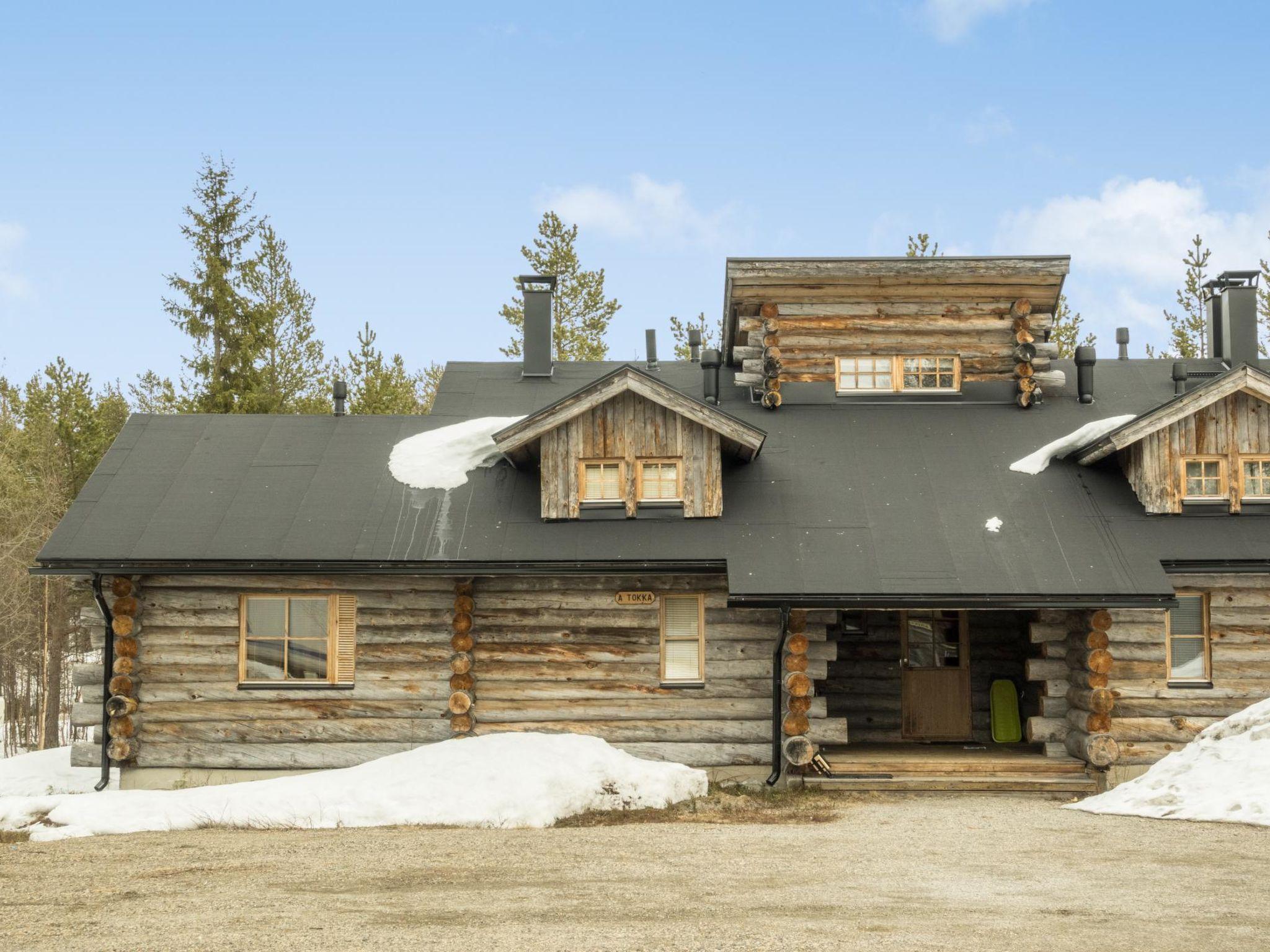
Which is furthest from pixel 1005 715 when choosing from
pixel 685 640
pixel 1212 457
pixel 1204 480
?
pixel 685 640

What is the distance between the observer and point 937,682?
17.5 metres

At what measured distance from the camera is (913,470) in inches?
680

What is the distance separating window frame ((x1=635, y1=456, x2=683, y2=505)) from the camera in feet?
52.9

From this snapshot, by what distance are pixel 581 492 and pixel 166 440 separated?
6.84 m

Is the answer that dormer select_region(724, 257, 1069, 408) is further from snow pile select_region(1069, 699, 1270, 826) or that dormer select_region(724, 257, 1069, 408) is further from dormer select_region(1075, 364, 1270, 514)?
snow pile select_region(1069, 699, 1270, 826)

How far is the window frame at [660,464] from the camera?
52.9 ft

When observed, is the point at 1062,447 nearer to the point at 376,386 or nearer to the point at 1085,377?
Result: the point at 1085,377

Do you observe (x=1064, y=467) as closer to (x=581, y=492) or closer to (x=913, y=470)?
(x=913, y=470)

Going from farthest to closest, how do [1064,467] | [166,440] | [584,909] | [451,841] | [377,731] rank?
[166,440], [1064,467], [377,731], [451,841], [584,909]

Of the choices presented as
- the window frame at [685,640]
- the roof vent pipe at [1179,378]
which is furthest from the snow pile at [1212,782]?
the roof vent pipe at [1179,378]

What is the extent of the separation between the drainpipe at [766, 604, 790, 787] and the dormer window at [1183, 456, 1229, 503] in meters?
5.94

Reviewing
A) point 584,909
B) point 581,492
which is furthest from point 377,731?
point 584,909

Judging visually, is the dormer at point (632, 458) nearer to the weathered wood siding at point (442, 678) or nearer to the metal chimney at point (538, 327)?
the weathered wood siding at point (442, 678)

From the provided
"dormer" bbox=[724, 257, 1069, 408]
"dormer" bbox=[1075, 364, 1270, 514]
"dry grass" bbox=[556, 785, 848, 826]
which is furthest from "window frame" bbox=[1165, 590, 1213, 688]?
"dry grass" bbox=[556, 785, 848, 826]
